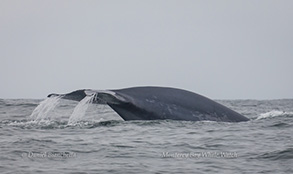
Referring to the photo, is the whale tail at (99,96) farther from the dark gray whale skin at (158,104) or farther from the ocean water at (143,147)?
the ocean water at (143,147)

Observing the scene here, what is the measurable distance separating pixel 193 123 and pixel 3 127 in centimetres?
424

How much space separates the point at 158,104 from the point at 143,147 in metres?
1.15

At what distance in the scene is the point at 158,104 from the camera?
920 centimetres

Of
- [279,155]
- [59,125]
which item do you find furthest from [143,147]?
[59,125]

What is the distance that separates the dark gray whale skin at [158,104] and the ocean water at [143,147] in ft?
0.54

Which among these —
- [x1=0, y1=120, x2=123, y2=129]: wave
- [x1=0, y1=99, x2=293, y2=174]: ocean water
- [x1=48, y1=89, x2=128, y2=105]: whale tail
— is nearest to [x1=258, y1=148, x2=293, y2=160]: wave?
[x1=0, y1=99, x2=293, y2=174]: ocean water

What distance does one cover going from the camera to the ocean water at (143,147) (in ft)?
21.9

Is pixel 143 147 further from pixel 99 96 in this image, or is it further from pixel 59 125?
pixel 59 125

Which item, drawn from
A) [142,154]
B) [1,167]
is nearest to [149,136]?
[142,154]

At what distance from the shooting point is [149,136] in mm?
9242

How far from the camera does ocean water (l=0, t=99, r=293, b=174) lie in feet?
21.9

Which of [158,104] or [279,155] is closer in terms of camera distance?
[279,155]

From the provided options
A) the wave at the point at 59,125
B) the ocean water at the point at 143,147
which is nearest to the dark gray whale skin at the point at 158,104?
the ocean water at the point at 143,147

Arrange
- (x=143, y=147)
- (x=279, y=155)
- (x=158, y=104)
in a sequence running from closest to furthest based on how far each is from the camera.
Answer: (x=279, y=155)
(x=143, y=147)
(x=158, y=104)
